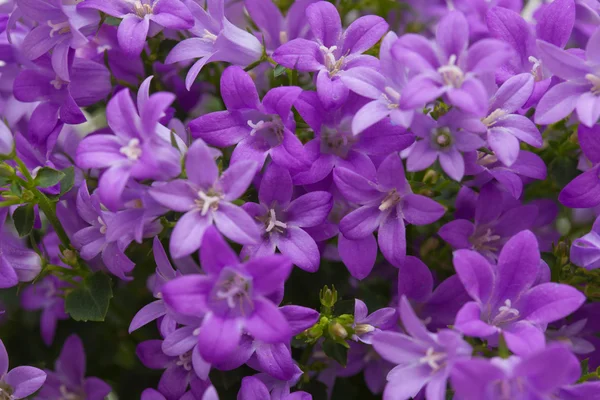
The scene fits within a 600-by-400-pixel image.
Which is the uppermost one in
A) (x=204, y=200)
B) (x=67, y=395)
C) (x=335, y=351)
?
(x=204, y=200)

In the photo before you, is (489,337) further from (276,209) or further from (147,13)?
(147,13)

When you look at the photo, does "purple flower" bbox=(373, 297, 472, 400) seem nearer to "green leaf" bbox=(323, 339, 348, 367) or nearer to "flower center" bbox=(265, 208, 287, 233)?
"green leaf" bbox=(323, 339, 348, 367)


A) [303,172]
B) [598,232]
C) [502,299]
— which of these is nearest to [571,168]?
[598,232]

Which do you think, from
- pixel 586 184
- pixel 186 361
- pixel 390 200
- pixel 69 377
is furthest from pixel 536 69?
pixel 69 377

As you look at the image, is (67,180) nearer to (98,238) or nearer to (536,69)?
(98,238)

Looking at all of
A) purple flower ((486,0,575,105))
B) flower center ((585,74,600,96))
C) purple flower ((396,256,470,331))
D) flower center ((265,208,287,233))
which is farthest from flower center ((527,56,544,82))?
flower center ((265,208,287,233))
